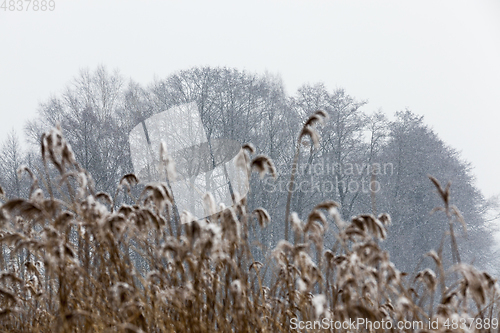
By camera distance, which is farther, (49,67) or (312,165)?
(49,67)

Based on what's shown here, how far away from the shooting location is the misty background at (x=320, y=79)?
19.4 m

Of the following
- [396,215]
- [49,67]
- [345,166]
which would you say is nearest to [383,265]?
[396,215]

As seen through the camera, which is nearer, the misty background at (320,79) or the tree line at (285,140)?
the tree line at (285,140)

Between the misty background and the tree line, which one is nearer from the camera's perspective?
the tree line

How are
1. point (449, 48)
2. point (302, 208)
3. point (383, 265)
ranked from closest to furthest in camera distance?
1. point (383, 265)
2. point (302, 208)
3. point (449, 48)

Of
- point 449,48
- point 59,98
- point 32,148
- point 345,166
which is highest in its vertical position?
point 449,48

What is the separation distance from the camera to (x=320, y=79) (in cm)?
2103

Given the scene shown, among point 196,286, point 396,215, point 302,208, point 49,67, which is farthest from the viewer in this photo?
point 49,67

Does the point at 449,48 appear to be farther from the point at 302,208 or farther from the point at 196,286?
the point at 196,286

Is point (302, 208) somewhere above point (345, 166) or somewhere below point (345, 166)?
below

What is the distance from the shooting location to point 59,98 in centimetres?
1959

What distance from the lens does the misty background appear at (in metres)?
19.4

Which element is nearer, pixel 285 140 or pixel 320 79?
pixel 285 140

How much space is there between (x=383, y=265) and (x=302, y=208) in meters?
17.8
